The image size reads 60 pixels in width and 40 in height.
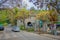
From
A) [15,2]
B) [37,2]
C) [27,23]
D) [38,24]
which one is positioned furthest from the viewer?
[27,23]

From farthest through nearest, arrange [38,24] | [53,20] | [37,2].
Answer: [38,24], [53,20], [37,2]

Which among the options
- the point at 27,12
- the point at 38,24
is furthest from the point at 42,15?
the point at 27,12

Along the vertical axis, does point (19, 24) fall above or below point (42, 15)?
below

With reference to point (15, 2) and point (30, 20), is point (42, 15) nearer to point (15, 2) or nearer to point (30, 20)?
point (30, 20)

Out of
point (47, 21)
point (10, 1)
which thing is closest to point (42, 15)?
point (47, 21)

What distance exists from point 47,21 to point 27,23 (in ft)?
89.3

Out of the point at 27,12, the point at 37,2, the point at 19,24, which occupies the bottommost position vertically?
the point at 19,24

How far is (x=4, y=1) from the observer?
1233 centimetres

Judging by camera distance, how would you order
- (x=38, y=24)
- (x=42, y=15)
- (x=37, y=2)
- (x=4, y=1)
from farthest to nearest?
(x=38, y=24), (x=42, y=15), (x=37, y=2), (x=4, y=1)

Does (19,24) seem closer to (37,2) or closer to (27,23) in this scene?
(27,23)

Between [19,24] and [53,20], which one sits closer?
[53,20]

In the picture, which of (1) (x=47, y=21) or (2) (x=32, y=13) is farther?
(2) (x=32, y=13)

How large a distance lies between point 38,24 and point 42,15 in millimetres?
7771

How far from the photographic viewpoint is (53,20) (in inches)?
1893
